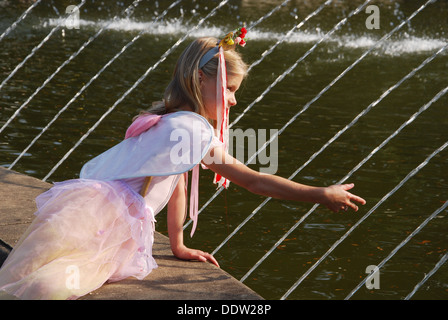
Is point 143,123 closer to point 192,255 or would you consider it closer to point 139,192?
point 139,192

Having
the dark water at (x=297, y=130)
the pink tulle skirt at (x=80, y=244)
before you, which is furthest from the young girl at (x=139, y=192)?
the dark water at (x=297, y=130)

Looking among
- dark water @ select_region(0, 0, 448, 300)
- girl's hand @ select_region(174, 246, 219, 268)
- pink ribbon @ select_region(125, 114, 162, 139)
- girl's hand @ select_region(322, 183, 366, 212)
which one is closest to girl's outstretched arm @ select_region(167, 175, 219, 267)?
girl's hand @ select_region(174, 246, 219, 268)

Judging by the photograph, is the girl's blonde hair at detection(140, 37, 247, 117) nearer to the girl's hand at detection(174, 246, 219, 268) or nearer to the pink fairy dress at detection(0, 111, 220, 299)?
the pink fairy dress at detection(0, 111, 220, 299)

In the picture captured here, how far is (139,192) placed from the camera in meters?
3.69

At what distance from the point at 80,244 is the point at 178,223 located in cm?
58

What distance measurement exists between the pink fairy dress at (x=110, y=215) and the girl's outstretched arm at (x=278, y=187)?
9 cm

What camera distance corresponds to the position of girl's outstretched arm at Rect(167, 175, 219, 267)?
3807 millimetres

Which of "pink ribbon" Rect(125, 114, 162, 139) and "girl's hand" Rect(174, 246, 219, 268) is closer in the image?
"pink ribbon" Rect(125, 114, 162, 139)

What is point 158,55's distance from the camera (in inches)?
543

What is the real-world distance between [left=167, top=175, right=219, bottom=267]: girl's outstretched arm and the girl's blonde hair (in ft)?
1.18

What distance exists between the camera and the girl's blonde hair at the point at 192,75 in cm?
377

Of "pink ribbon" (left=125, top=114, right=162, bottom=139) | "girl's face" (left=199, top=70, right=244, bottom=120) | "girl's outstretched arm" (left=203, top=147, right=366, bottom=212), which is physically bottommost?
"girl's outstretched arm" (left=203, top=147, right=366, bottom=212)

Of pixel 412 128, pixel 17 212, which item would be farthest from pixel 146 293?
pixel 412 128

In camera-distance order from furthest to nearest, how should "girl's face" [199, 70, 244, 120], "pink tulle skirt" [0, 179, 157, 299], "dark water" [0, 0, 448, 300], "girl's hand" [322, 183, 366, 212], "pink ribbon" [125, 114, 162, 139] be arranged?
"dark water" [0, 0, 448, 300], "girl's face" [199, 70, 244, 120], "pink ribbon" [125, 114, 162, 139], "pink tulle skirt" [0, 179, 157, 299], "girl's hand" [322, 183, 366, 212]
